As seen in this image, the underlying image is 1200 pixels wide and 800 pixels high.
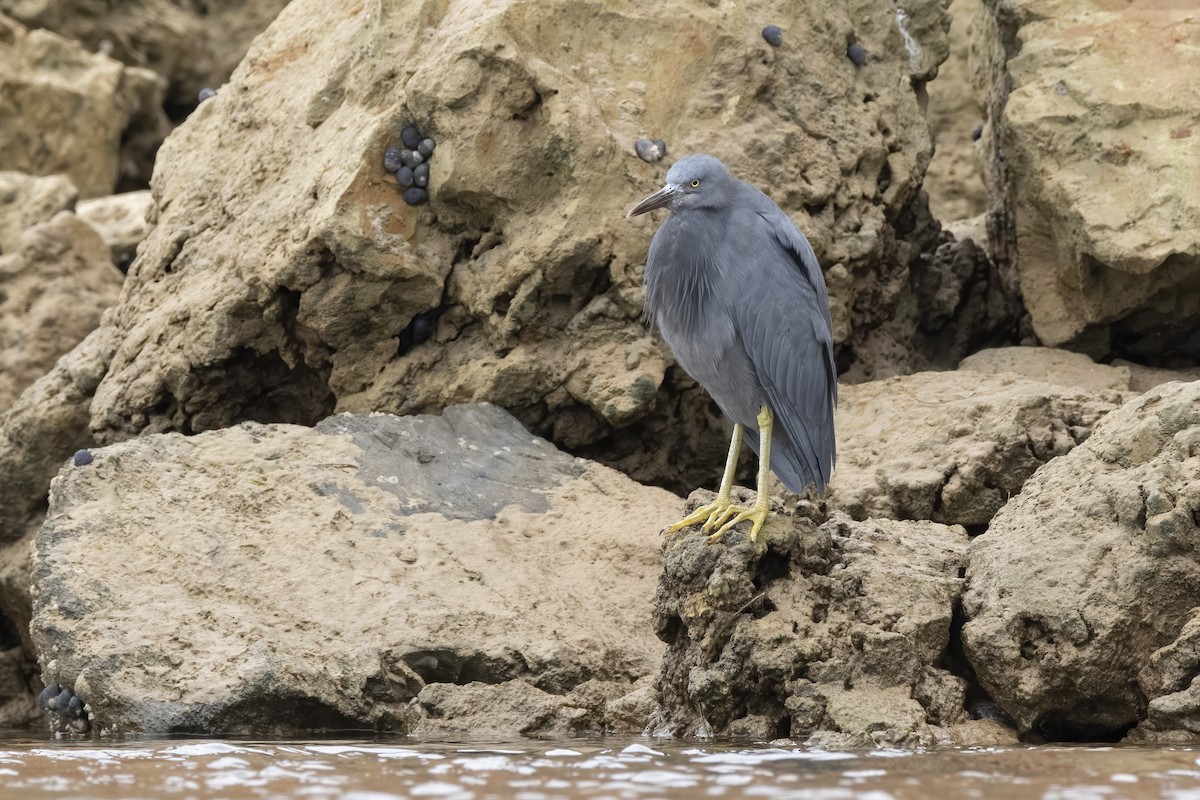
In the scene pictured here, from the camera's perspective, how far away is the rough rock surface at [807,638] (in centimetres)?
435

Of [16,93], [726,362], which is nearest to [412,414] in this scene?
[726,362]

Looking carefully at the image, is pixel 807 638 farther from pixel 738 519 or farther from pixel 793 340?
pixel 793 340

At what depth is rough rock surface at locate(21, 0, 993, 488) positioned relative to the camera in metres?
6.35

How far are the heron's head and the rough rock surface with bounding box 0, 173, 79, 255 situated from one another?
19.2ft

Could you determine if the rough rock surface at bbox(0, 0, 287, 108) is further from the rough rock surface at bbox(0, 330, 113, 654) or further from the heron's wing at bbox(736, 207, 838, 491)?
the heron's wing at bbox(736, 207, 838, 491)

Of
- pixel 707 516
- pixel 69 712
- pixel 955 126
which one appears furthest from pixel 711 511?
pixel 955 126

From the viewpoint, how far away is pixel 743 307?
5.26 m

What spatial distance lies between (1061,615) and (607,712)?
153 cm

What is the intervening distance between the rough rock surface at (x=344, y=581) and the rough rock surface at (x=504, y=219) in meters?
0.49

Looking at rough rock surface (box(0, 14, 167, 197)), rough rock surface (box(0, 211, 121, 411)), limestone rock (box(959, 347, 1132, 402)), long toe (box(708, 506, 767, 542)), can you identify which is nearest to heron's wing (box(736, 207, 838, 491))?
long toe (box(708, 506, 767, 542))

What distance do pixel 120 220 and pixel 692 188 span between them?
6177 millimetres

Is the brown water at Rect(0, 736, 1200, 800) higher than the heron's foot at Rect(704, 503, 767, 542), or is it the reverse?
the heron's foot at Rect(704, 503, 767, 542)

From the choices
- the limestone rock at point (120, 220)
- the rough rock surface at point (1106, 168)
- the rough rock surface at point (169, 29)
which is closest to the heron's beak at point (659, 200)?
the rough rock surface at point (1106, 168)

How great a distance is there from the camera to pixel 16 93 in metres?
11.8
